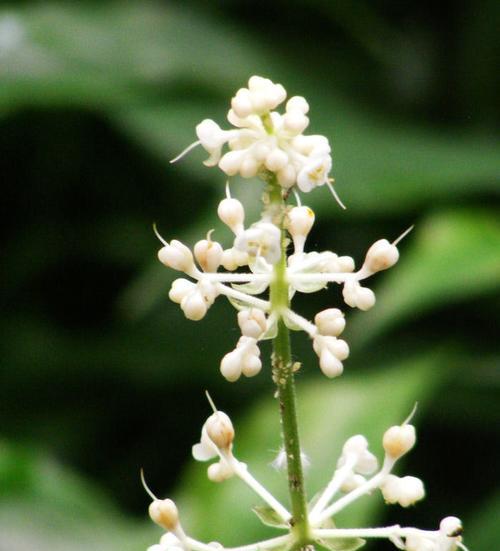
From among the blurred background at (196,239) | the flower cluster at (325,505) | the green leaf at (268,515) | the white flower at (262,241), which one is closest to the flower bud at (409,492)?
the flower cluster at (325,505)

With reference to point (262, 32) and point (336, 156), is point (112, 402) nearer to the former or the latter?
point (336, 156)

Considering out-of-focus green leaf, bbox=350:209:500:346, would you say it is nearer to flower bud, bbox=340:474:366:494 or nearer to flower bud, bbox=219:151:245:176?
flower bud, bbox=340:474:366:494

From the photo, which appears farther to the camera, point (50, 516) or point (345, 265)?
point (50, 516)

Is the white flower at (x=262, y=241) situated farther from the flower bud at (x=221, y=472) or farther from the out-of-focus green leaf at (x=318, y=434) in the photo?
the out-of-focus green leaf at (x=318, y=434)

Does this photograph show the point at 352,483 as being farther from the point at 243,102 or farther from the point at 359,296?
the point at 243,102

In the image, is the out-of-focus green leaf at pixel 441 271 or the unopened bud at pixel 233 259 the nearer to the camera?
the unopened bud at pixel 233 259

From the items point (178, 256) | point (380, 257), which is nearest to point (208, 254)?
point (178, 256)
